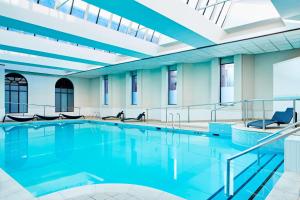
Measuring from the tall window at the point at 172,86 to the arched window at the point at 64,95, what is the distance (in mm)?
9110

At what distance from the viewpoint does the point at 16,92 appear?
15055 millimetres

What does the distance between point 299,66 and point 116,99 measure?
11806 mm

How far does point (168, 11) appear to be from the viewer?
18.0ft

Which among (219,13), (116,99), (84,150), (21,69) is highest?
(219,13)


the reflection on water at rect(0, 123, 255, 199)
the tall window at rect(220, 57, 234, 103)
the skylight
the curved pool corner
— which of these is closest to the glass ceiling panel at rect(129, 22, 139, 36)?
the skylight

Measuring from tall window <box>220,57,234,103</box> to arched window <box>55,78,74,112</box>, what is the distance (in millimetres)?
12338

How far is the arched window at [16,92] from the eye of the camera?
1473cm

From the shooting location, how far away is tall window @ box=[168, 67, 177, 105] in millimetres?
12672

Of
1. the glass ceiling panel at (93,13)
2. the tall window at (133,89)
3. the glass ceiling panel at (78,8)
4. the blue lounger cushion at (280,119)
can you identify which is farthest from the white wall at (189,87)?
the glass ceiling panel at (78,8)

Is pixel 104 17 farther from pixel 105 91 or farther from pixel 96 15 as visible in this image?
pixel 105 91

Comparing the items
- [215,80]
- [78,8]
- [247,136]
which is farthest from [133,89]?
[247,136]

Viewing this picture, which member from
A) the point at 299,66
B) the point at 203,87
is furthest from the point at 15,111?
the point at 299,66

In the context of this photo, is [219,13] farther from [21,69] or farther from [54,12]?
[21,69]

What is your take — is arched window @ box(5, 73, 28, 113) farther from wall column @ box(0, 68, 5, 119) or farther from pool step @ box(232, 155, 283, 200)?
pool step @ box(232, 155, 283, 200)
